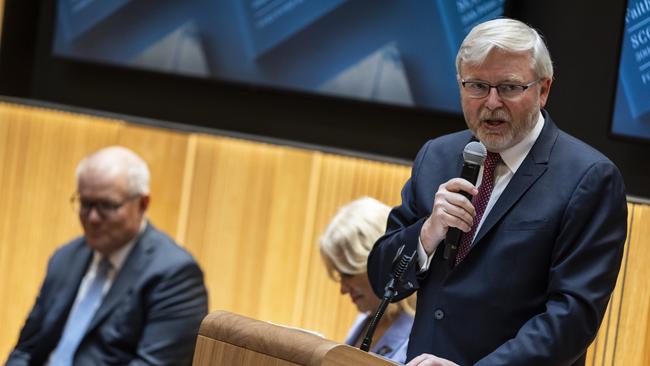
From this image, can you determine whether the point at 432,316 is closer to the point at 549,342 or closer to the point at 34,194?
the point at 549,342

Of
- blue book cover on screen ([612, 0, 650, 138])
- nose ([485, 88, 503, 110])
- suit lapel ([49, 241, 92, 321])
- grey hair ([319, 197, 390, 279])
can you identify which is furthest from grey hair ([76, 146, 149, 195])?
nose ([485, 88, 503, 110])

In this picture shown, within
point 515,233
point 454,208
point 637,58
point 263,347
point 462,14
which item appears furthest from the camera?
point 462,14

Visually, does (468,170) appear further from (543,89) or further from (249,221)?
(249,221)

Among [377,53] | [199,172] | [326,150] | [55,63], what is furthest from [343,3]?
[55,63]

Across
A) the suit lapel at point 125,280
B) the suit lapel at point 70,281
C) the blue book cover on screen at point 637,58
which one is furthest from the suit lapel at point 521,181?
the suit lapel at point 70,281

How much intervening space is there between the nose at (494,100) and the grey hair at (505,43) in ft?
0.21

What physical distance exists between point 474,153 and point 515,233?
18cm

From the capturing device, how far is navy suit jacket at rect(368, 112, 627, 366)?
2287mm

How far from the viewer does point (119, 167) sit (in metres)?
4.02

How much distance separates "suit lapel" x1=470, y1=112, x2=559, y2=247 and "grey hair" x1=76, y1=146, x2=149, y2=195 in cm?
186

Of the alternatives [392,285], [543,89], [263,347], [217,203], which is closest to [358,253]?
[392,285]

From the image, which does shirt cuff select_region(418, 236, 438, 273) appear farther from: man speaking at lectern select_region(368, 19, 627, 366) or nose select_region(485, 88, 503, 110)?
nose select_region(485, 88, 503, 110)

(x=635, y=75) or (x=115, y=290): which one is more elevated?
(x=635, y=75)

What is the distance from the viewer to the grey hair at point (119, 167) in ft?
13.1
